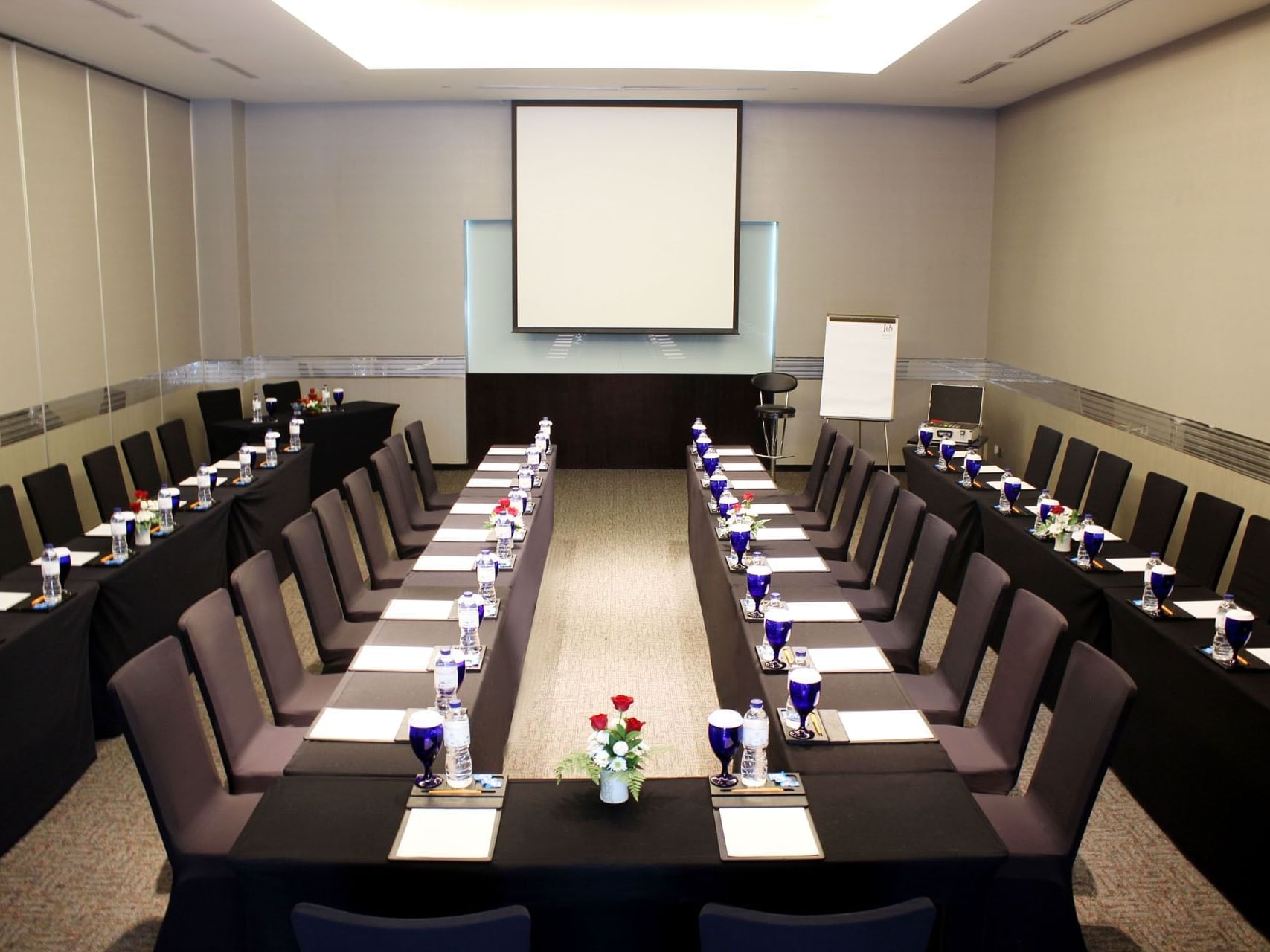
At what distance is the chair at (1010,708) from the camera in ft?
13.7

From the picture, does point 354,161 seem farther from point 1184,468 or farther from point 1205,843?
point 1205,843

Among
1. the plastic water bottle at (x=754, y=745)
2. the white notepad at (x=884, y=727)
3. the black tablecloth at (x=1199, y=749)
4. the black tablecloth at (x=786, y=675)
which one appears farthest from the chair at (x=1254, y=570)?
the plastic water bottle at (x=754, y=745)

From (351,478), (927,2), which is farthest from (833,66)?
(351,478)

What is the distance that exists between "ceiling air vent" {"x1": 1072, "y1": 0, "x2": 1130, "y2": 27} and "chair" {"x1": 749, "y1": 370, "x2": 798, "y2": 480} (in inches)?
179

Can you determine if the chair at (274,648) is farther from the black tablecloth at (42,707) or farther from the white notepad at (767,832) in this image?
the white notepad at (767,832)

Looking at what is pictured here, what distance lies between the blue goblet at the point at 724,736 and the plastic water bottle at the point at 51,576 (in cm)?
Answer: 313

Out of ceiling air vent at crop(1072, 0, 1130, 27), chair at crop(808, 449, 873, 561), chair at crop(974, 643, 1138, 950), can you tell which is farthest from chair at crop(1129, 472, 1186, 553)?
chair at crop(974, 643, 1138, 950)

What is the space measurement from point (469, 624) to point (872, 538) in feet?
10.00

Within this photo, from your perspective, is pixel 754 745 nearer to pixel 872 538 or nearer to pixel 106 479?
pixel 872 538

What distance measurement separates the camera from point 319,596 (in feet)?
17.9

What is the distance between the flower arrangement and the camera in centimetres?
315

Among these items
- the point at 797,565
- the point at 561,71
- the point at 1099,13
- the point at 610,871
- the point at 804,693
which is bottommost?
the point at 610,871

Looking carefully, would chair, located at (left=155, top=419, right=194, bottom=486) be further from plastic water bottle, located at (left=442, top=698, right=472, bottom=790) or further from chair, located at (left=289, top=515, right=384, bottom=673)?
plastic water bottle, located at (left=442, top=698, right=472, bottom=790)

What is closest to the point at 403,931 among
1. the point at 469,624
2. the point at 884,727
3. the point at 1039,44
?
the point at 884,727
